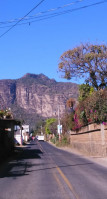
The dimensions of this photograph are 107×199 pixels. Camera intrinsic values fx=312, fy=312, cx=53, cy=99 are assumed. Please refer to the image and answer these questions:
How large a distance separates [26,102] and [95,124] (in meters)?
158

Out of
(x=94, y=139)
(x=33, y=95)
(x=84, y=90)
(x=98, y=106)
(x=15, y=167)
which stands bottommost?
(x=15, y=167)

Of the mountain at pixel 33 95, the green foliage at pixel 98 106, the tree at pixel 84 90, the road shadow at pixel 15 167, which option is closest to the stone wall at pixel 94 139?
the green foliage at pixel 98 106

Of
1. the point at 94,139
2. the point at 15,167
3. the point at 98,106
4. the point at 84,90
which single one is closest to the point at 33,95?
the point at 84,90

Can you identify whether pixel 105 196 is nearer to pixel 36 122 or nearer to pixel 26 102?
pixel 36 122

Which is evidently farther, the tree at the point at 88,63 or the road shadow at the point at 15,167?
the tree at the point at 88,63

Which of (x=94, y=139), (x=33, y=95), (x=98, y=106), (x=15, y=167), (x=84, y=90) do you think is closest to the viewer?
(x=15, y=167)

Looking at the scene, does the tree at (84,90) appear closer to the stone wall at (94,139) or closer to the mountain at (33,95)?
the stone wall at (94,139)

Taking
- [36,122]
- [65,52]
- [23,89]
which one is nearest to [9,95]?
[23,89]

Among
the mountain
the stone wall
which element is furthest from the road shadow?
the mountain

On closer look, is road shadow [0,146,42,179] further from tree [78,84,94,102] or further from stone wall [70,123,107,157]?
tree [78,84,94,102]

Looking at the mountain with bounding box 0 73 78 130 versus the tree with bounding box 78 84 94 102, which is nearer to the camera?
the tree with bounding box 78 84 94 102

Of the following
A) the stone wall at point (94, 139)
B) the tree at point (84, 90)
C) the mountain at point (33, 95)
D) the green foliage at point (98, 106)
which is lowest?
the stone wall at point (94, 139)

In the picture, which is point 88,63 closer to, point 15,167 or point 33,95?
point 15,167

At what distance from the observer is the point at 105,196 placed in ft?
31.2
